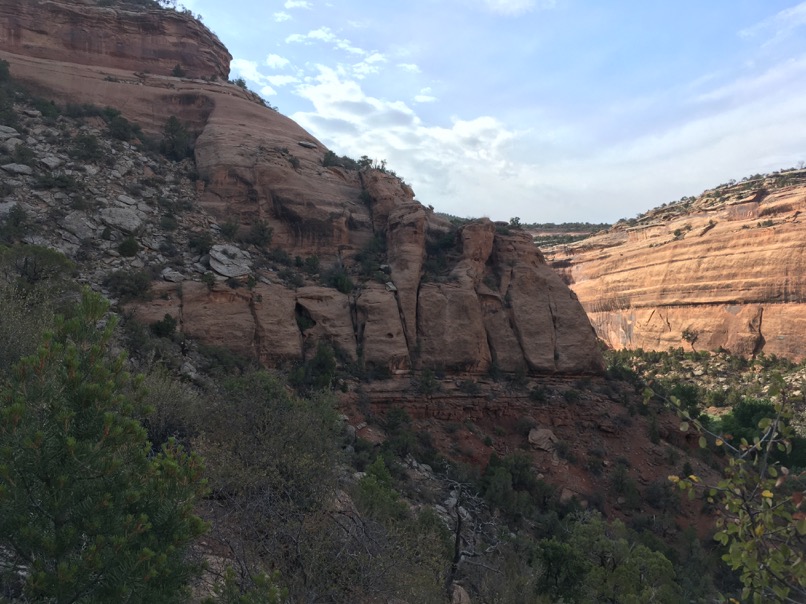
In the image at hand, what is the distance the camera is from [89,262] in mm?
20297

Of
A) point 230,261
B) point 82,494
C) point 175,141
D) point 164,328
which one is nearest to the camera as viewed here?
point 82,494

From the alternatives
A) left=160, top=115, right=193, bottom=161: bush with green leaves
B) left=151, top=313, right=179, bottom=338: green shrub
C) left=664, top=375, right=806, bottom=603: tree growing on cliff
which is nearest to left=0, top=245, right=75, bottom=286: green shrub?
left=151, top=313, right=179, bottom=338: green shrub

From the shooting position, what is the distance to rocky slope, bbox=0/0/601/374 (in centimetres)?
2173

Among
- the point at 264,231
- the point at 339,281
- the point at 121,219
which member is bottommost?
the point at 339,281

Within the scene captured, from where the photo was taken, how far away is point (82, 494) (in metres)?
4.43

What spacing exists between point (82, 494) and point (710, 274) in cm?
5228

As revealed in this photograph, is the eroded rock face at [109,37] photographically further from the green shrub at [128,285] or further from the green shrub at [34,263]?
the green shrub at [34,263]

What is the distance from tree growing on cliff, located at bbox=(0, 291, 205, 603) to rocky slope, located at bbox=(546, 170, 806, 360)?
48.2 meters

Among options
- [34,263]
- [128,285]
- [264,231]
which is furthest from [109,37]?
[34,263]

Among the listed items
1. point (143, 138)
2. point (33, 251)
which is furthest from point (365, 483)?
point (143, 138)

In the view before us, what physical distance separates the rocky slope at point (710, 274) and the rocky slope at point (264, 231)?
25858 millimetres

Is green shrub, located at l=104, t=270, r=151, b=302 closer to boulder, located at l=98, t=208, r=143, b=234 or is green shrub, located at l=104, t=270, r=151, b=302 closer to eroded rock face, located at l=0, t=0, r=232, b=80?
boulder, located at l=98, t=208, r=143, b=234

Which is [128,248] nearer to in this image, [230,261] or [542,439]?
[230,261]

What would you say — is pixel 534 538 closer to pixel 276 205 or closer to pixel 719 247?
pixel 276 205
